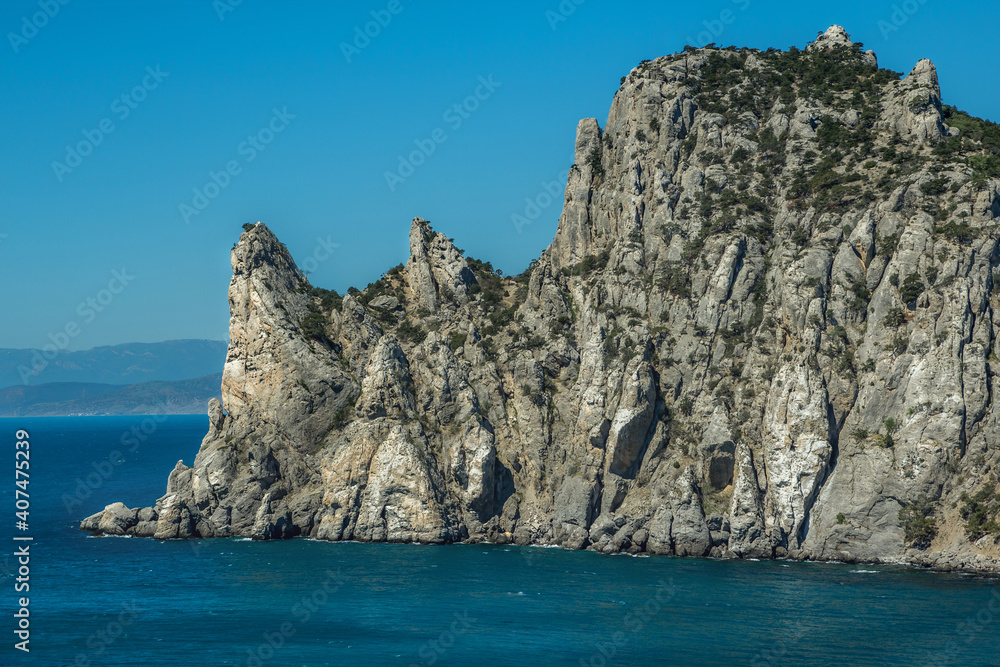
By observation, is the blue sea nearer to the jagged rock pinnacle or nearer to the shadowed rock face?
the shadowed rock face

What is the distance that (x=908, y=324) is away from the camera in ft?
294

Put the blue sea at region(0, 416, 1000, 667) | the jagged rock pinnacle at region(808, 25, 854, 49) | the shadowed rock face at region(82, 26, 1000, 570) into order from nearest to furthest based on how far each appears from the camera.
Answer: the blue sea at region(0, 416, 1000, 667)
the shadowed rock face at region(82, 26, 1000, 570)
the jagged rock pinnacle at region(808, 25, 854, 49)

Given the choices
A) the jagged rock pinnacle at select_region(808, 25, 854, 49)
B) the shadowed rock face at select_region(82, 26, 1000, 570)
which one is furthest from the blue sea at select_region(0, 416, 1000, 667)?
the jagged rock pinnacle at select_region(808, 25, 854, 49)

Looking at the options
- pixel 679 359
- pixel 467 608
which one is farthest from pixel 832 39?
pixel 467 608

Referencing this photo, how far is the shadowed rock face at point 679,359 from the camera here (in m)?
87.4

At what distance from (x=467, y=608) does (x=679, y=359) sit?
36.6 metres

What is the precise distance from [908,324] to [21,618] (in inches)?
3029

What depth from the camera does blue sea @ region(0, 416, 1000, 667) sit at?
208 ft

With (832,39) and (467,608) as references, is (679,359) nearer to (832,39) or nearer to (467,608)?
(467,608)

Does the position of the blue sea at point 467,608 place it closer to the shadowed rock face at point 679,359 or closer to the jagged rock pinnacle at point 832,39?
the shadowed rock face at point 679,359

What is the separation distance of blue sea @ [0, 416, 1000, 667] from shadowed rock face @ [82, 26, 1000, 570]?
4.05 m

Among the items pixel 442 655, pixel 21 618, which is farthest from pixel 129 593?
pixel 442 655

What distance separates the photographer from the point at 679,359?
99000 mm

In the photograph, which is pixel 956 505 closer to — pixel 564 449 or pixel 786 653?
pixel 786 653
